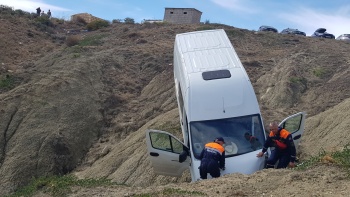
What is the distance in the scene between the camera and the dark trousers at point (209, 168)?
10.7 metres

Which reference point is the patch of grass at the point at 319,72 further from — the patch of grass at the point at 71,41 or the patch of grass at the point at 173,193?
the patch of grass at the point at 173,193

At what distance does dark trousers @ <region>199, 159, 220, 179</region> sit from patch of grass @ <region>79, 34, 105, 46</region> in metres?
23.0

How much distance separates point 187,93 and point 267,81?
12.0 m

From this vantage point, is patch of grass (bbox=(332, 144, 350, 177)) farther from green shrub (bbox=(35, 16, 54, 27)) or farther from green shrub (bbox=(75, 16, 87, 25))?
green shrub (bbox=(75, 16, 87, 25))

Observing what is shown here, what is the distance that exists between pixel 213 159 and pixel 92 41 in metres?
23.9

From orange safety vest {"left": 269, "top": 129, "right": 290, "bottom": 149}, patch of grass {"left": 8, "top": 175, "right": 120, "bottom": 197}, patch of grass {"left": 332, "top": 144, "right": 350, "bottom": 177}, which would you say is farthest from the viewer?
orange safety vest {"left": 269, "top": 129, "right": 290, "bottom": 149}

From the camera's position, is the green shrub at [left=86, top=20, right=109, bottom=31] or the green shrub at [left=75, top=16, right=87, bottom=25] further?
the green shrub at [left=75, top=16, right=87, bottom=25]

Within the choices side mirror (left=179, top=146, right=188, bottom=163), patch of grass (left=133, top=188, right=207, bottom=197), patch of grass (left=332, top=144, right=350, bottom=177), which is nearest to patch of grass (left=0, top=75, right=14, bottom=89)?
side mirror (left=179, top=146, right=188, bottom=163)

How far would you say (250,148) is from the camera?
1144cm

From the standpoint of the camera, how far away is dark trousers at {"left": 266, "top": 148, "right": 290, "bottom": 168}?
1123 centimetres

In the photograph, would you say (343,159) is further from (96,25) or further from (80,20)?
(80,20)

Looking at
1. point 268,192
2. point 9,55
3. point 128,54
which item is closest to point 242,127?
point 268,192

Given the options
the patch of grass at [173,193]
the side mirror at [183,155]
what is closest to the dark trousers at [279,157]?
the side mirror at [183,155]

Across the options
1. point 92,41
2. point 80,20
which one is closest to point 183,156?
point 92,41
